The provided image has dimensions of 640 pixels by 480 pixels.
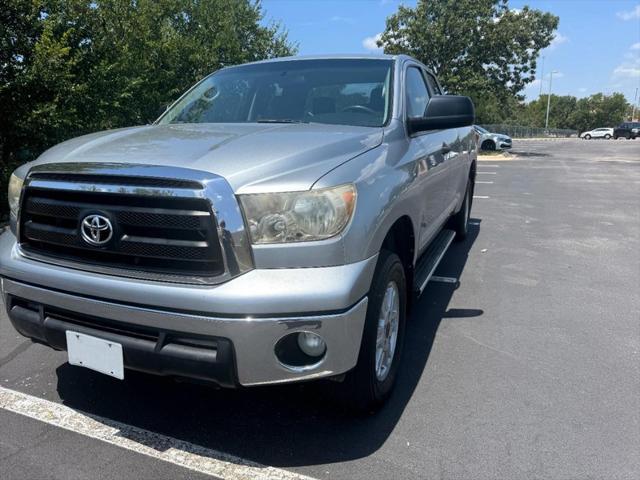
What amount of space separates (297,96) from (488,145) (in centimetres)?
2846

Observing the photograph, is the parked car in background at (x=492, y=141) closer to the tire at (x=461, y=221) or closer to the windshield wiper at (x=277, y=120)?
the tire at (x=461, y=221)

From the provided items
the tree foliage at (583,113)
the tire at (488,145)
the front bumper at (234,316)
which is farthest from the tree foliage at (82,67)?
the tree foliage at (583,113)

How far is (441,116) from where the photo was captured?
10.7ft

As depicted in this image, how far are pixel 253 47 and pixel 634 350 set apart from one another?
15641 mm

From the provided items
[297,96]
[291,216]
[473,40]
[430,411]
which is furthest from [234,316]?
[473,40]

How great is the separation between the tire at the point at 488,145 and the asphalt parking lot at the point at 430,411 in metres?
26.3

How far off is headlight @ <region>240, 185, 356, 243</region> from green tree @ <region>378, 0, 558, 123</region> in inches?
967

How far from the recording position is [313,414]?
282 centimetres

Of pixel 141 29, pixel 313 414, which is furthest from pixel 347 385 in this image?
pixel 141 29

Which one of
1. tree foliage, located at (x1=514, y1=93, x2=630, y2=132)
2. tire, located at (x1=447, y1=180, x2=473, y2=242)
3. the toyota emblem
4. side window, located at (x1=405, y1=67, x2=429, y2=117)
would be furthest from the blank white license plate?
tree foliage, located at (x1=514, y1=93, x2=630, y2=132)

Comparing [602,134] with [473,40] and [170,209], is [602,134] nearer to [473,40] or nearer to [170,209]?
[473,40]

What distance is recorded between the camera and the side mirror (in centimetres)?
325

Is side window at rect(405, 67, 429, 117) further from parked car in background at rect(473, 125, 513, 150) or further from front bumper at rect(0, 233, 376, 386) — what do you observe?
parked car in background at rect(473, 125, 513, 150)

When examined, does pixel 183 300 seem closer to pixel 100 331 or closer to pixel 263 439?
pixel 100 331
